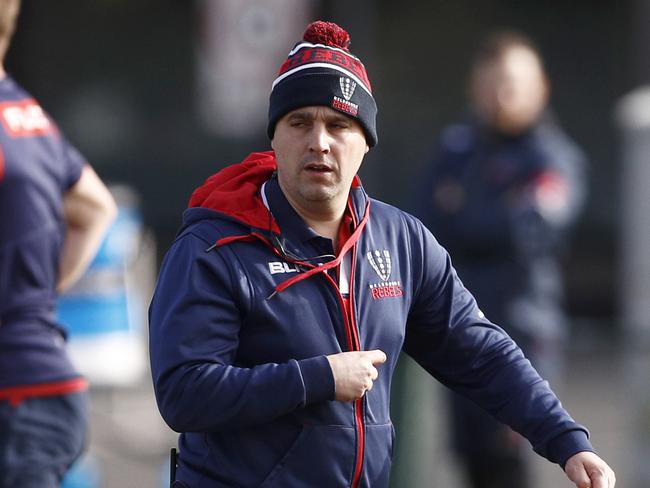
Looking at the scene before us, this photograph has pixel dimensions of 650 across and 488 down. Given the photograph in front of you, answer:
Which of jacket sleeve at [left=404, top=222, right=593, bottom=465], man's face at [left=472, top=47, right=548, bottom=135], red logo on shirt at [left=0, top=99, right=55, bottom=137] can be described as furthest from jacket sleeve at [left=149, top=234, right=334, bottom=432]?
man's face at [left=472, top=47, right=548, bottom=135]

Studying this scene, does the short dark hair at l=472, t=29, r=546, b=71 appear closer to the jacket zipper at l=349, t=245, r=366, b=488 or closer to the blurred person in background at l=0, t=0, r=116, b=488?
the blurred person in background at l=0, t=0, r=116, b=488

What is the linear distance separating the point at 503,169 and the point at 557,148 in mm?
360

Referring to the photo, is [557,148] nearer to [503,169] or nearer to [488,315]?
[503,169]

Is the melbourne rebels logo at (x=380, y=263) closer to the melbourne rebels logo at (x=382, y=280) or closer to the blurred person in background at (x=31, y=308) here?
the melbourne rebels logo at (x=382, y=280)

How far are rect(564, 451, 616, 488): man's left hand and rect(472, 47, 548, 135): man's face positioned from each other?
3.38 metres

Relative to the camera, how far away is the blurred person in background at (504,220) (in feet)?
21.6

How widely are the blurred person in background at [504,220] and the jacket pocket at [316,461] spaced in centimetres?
324

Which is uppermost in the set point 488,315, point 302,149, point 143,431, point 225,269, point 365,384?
point 302,149

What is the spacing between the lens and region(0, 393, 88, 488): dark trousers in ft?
14.1

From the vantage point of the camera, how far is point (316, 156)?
335 cm

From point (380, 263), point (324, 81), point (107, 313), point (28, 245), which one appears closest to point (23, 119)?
point (28, 245)

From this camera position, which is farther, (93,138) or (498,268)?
(93,138)

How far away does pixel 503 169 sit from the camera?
665 centimetres

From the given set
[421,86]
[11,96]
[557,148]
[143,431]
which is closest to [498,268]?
[557,148]
